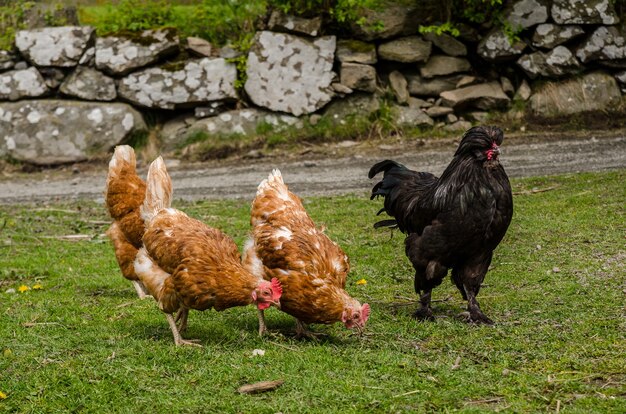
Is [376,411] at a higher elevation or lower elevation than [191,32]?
lower

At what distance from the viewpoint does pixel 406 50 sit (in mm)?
16797

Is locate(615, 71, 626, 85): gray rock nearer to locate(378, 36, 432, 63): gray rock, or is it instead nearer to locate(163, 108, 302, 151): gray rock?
locate(378, 36, 432, 63): gray rock

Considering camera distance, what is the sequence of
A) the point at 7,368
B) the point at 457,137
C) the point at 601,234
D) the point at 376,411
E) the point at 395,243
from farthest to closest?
the point at 457,137
the point at 395,243
the point at 601,234
the point at 7,368
the point at 376,411

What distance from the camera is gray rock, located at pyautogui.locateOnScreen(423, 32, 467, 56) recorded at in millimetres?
16906

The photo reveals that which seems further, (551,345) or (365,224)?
(365,224)

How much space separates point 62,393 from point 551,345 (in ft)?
11.8

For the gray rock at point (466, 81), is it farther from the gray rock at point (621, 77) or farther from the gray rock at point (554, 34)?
the gray rock at point (621, 77)

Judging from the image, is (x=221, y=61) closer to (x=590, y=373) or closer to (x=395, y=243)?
(x=395, y=243)

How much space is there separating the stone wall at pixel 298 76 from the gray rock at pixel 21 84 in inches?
1.0

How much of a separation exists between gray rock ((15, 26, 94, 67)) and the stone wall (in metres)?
0.02

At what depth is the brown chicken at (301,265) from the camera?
649 centimetres

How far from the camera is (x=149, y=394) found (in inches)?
224

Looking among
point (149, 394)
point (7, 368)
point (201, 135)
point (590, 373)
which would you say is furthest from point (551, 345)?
point (201, 135)

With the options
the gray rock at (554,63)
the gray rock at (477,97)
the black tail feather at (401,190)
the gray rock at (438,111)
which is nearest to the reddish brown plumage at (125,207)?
the black tail feather at (401,190)
